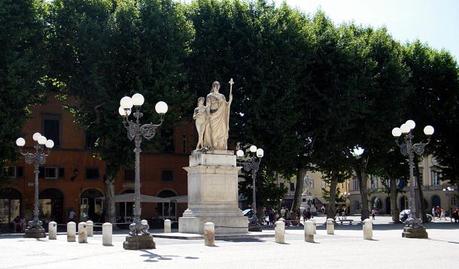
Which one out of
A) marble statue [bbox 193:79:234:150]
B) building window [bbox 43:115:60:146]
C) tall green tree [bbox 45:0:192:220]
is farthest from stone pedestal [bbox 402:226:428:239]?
building window [bbox 43:115:60:146]

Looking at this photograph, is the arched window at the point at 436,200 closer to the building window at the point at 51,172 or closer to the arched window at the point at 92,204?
the arched window at the point at 92,204

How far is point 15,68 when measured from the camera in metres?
37.1

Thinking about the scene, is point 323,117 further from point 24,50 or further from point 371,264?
point 371,264

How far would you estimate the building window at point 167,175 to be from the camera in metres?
54.0

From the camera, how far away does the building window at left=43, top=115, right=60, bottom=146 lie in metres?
50.0

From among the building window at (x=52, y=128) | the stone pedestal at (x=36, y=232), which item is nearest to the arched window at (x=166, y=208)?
the building window at (x=52, y=128)

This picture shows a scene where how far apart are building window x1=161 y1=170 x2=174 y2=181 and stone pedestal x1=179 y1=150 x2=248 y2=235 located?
26272 millimetres

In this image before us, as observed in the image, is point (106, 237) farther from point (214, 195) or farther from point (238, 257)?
point (238, 257)

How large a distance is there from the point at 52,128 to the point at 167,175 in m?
9.84

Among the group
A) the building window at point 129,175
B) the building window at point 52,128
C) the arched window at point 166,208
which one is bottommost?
the arched window at point 166,208

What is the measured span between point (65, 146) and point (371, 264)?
3815 cm

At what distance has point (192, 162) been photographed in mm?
27969

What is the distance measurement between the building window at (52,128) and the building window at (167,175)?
28.5 feet

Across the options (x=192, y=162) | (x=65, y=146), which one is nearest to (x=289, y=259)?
(x=192, y=162)
